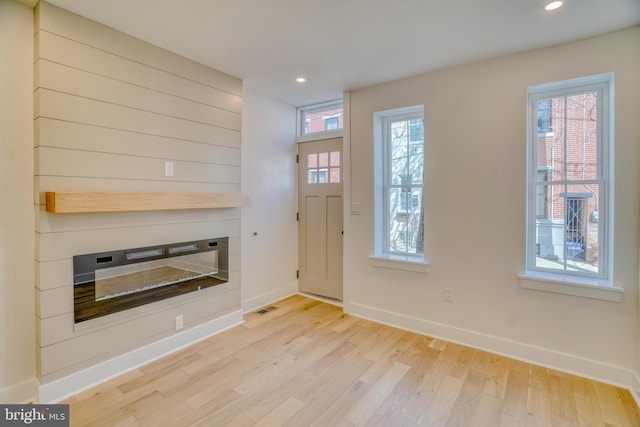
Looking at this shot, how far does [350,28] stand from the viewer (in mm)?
2305

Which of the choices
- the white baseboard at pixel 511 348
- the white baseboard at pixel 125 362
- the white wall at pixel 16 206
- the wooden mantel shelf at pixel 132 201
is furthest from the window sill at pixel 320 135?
the white wall at pixel 16 206

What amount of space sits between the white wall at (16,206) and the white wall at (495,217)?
2.84 metres

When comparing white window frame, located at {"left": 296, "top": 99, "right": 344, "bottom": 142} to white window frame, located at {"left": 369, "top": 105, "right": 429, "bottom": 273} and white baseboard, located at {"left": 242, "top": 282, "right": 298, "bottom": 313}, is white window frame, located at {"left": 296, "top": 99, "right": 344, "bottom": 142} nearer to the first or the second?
white window frame, located at {"left": 369, "top": 105, "right": 429, "bottom": 273}

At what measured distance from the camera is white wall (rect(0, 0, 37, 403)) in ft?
6.60

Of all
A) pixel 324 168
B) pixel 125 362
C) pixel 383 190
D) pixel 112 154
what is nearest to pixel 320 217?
pixel 324 168

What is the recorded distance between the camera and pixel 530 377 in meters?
2.42

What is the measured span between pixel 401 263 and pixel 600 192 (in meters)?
1.73

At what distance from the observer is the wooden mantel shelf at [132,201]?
6.56ft

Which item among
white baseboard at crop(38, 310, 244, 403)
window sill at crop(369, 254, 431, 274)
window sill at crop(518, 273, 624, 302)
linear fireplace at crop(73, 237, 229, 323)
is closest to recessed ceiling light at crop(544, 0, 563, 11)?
window sill at crop(518, 273, 624, 302)

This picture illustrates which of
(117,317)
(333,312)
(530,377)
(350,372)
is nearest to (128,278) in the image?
(117,317)

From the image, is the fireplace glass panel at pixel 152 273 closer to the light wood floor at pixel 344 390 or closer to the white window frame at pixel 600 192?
the light wood floor at pixel 344 390

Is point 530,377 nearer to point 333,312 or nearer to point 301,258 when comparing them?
point 333,312

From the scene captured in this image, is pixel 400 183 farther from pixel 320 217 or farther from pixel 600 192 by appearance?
pixel 600 192

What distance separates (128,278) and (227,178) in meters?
1.29
